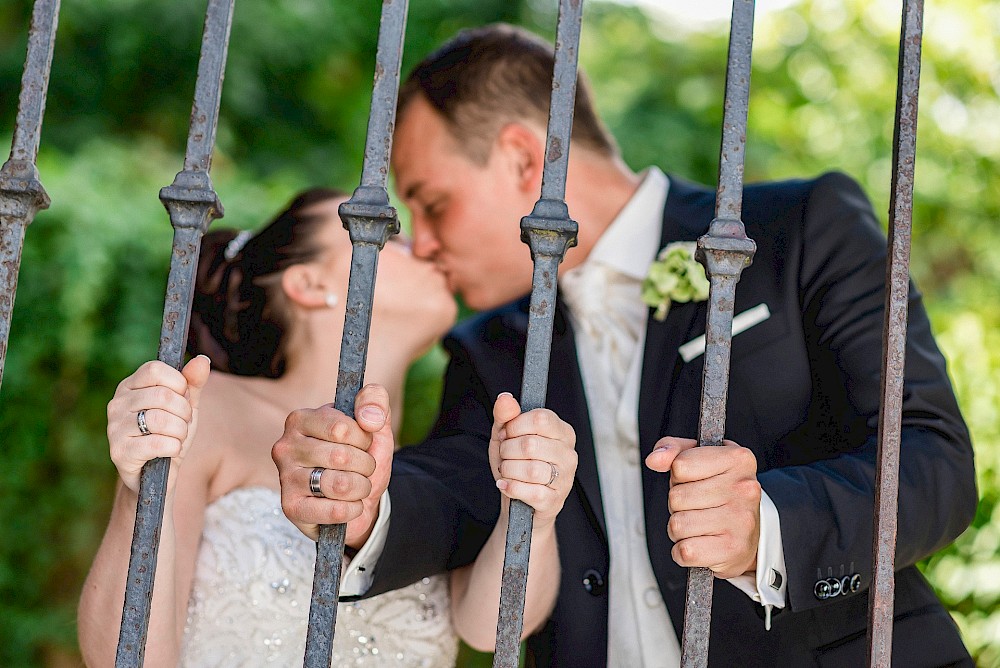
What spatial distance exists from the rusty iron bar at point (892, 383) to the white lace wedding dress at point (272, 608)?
1703 mm

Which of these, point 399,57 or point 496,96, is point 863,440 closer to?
point 399,57

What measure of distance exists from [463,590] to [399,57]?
5.33 feet

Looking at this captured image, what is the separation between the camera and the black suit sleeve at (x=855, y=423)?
1933mm

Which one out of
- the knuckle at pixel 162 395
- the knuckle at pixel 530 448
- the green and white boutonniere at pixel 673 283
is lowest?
the knuckle at pixel 530 448

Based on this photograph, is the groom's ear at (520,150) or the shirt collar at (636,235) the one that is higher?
the groom's ear at (520,150)

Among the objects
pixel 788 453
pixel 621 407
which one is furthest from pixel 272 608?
pixel 788 453

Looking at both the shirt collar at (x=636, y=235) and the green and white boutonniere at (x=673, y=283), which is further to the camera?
the shirt collar at (x=636, y=235)

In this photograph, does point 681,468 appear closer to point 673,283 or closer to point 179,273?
point 179,273

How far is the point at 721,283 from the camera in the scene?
165 centimetres

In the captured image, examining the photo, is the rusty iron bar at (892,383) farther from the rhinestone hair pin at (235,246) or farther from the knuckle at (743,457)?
the rhinestone hair pin at (235,246)

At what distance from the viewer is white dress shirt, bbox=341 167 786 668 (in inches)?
106

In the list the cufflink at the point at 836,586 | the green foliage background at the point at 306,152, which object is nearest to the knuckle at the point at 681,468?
the cufflink at the point at 836,586

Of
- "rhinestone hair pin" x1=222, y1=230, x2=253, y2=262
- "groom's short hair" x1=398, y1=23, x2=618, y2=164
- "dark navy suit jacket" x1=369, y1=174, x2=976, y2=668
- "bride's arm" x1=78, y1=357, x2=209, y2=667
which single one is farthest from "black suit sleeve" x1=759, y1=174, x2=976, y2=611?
"rhinestone hair pin" x1=222, y1=230, x2=253, y2=262

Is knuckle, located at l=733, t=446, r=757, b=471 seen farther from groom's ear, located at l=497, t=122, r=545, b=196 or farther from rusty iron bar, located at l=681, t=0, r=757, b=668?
groom's ear, located at l=497, t=122, r=545, b=196
